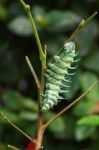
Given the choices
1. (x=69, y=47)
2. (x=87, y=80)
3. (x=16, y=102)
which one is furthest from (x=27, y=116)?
(x=69, y=47)

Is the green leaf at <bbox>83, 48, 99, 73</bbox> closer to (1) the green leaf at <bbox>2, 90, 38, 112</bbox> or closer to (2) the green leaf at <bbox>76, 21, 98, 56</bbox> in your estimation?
(2) the green leaf at <bbox>76, 21, 98, 56</bbox>

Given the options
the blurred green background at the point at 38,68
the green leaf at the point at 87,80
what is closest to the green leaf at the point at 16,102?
the blurred green background at the point at 38,68

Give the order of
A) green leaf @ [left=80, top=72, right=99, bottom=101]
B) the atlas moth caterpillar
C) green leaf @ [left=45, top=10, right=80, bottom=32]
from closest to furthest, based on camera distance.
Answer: the atlas moth caterpillar
green leaf @ [left=80, top=72, right=99, bottom=101]
green leaf @ [left=45, top=10, right=80, bottom=32]

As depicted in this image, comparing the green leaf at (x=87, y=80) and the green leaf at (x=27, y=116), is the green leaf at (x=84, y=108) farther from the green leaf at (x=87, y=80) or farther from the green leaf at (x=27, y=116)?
the green leaf at (x=27, y=116)

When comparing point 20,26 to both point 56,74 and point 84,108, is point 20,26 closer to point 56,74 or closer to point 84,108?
point 84,108

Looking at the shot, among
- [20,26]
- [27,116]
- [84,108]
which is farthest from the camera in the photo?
[20,26]

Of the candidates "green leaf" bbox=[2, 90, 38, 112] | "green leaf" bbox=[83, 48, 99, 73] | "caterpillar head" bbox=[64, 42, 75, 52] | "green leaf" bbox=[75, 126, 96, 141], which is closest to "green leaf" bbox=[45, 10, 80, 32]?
"green leaf" bbox=[83, 48, 99, 73]

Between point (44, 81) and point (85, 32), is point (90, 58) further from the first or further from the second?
point (44, 81)
